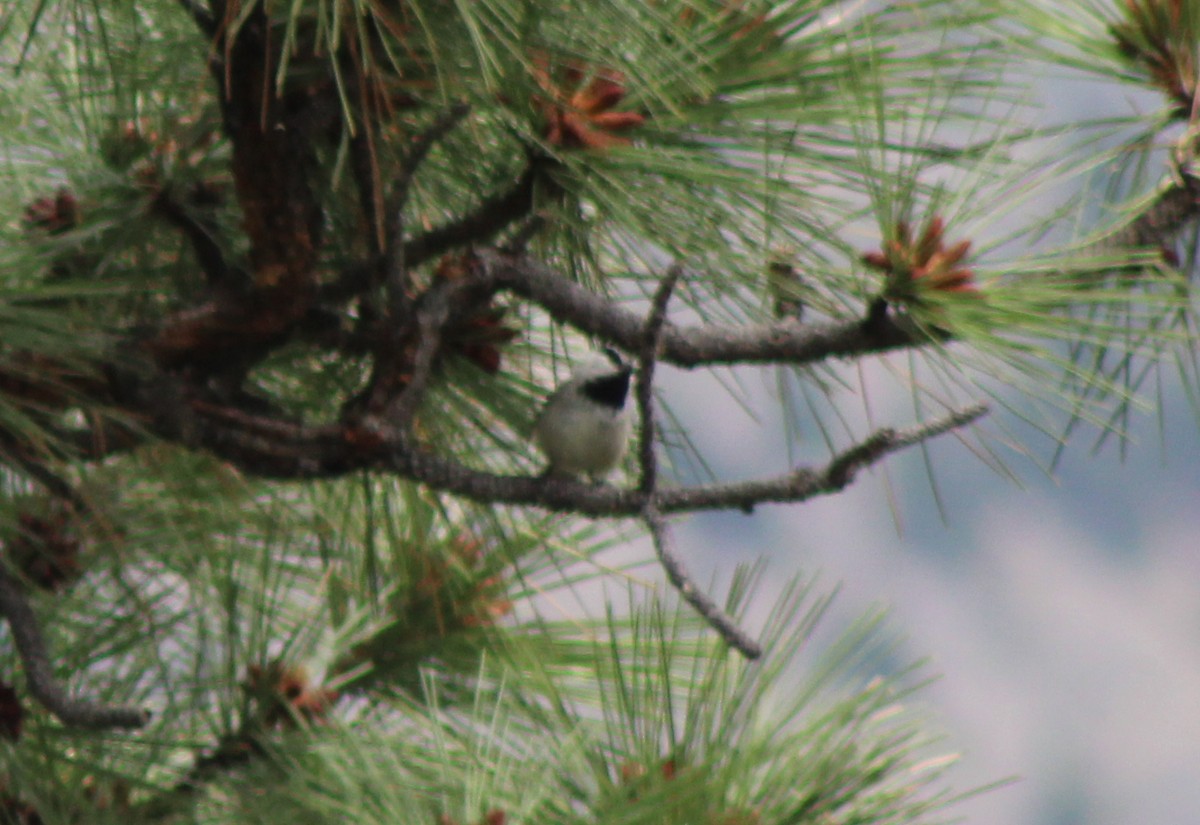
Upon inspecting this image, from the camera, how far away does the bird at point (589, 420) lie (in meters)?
1.09

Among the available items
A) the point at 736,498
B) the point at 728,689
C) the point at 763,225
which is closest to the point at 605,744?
the point at 728,689

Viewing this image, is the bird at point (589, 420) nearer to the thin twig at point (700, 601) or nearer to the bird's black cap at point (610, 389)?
the bird's black cap at point (610, 389)

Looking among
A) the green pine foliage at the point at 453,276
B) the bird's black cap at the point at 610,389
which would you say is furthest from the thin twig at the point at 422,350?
the bird's black cap at the point at 610,389

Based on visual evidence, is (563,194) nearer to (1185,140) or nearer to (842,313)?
(842,313)

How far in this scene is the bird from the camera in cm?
109

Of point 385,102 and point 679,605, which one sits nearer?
point 385,102

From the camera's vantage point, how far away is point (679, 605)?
2.95 feet

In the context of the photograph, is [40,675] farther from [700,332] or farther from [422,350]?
[700,332]

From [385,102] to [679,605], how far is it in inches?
13.8

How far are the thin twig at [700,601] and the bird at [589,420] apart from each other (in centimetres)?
31

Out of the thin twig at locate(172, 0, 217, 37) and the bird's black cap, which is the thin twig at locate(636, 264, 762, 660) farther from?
the bird's black cap

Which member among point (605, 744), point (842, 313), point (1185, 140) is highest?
point (1185, 140)

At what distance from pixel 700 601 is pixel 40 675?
38 centimetres

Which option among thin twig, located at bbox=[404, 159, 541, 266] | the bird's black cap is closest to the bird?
the bird's black cap
